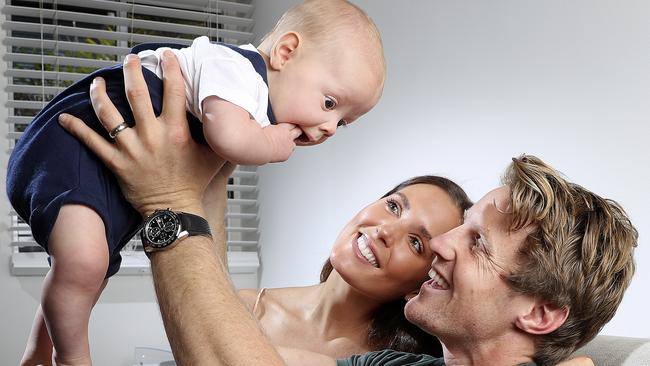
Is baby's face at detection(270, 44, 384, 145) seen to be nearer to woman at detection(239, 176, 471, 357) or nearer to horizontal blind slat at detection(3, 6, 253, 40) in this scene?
woman at detection(239, 176, 471, 357)

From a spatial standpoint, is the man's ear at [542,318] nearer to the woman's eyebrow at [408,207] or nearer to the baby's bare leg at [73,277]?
the woman's eyebrow at [408,207]

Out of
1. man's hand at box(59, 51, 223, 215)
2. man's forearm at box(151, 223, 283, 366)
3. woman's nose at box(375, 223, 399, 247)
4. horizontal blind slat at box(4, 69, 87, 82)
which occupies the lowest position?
horizontal blind slat at box(4, 69, 87, 82)

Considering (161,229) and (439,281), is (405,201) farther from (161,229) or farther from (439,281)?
A: (161,229)

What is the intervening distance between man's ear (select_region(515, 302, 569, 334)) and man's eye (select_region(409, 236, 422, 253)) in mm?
490

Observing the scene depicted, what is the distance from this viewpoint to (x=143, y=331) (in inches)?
166

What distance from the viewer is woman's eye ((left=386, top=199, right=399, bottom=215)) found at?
2062mm

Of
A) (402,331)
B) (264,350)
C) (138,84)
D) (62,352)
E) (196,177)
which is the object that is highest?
(138,84)

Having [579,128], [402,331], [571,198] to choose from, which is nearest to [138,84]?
[571,198]

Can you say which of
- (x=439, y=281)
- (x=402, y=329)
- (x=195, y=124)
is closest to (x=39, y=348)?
(x=195, y=124)

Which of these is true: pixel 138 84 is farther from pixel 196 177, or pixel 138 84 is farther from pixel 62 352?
pixel 62 352

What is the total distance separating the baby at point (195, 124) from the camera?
129cm

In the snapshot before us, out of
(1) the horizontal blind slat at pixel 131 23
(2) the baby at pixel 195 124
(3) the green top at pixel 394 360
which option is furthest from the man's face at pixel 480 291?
(1) the horizontal blind slat at pixel 131 23

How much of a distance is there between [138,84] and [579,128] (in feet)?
5.05

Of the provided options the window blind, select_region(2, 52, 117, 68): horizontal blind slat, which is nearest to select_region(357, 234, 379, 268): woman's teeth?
the window blind
